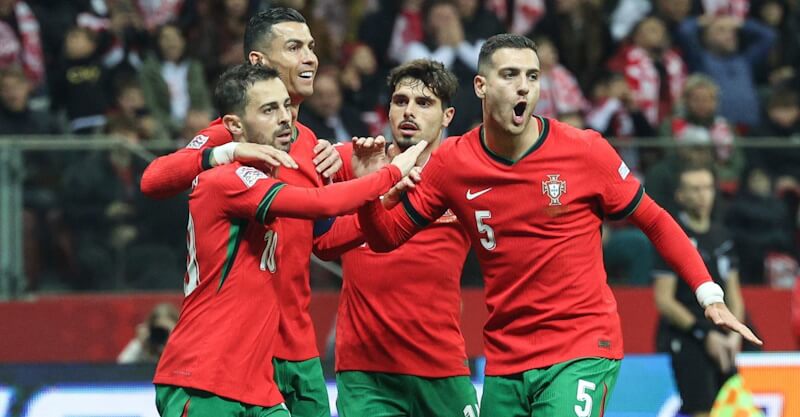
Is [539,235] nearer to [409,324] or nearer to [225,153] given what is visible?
[409,324]

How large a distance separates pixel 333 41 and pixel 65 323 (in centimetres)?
426

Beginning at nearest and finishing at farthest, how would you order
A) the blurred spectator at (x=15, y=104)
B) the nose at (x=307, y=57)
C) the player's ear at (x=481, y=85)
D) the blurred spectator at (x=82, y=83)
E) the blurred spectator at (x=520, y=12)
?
the player's ear at (x=481, y=85) → the nose at (x=307, y=57) → the blurred spectator at (x=15, y=104) → the blurred spectator at (x=82, y=83) → the blurred spectator at (x=520, y=12)

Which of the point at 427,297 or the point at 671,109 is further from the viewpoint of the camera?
the point at 671,109

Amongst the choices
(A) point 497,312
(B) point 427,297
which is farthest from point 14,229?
(A) point 497,312

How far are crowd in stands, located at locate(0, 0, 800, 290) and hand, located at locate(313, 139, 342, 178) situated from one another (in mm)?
4367

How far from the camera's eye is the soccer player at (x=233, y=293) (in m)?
6.17

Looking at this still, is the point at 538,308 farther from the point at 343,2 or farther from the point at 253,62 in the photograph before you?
the point at 343,2

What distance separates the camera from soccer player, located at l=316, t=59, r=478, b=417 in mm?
7246

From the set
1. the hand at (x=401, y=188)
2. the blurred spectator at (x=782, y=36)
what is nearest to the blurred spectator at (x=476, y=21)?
the blurred spectator at (x=782, y=36)

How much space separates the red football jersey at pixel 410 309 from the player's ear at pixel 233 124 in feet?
3.82

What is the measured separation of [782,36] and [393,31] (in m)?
4.69

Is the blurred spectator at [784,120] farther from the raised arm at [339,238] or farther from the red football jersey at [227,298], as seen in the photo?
the red football jersey at [227,298]

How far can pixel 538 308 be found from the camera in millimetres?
6504

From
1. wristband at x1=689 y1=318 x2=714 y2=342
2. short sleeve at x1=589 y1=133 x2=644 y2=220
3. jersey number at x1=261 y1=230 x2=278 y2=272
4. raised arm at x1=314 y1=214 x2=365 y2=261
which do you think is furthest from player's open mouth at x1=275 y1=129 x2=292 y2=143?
wristband at x1=689 y1=318 x2=714 y2=342
